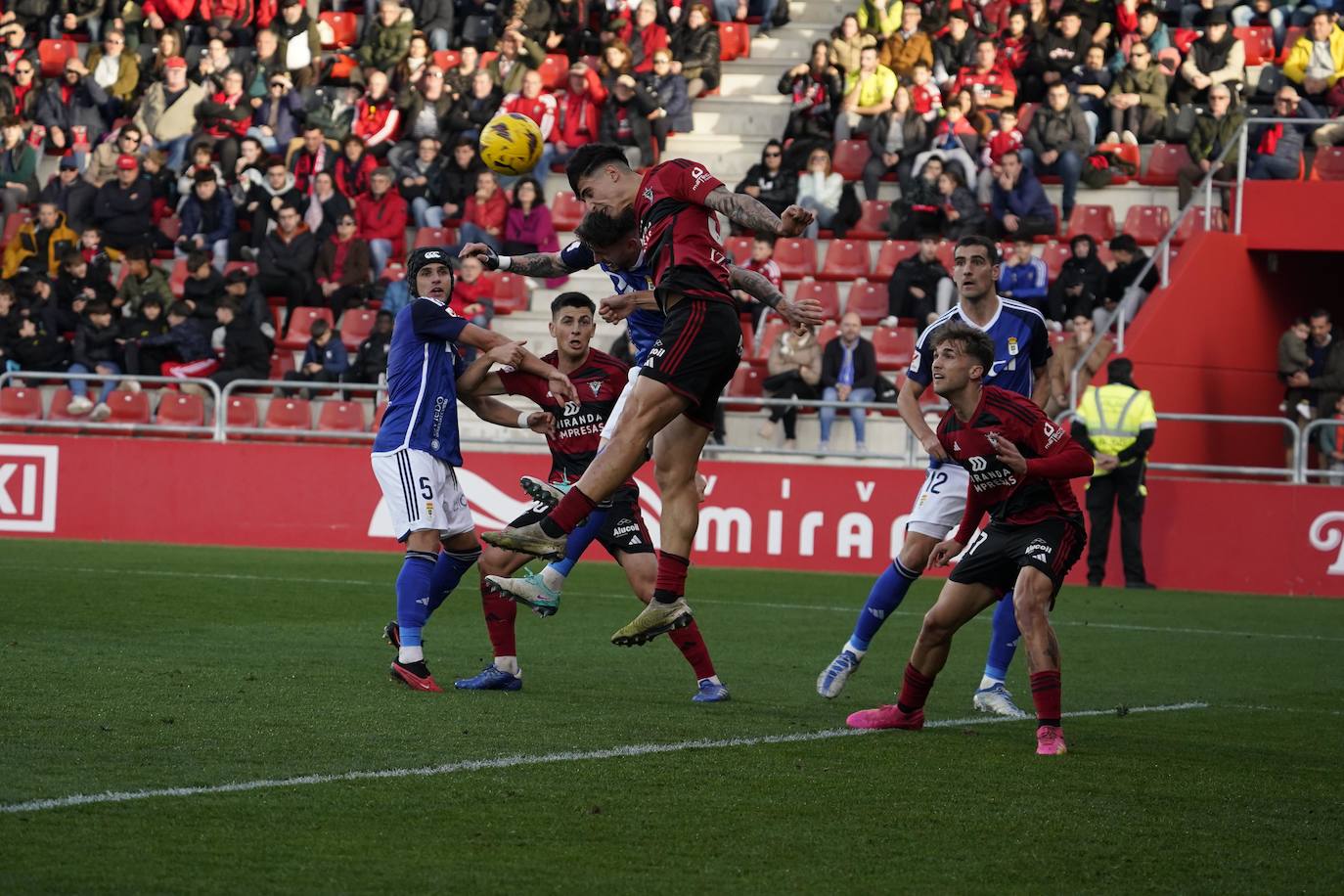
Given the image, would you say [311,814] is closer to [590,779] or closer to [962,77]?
[590,779]

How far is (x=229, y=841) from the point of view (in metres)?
5.31

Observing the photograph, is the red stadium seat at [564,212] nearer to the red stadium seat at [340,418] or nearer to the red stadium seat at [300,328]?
the red stadium seat at [300,328]

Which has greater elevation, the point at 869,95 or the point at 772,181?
the point at 869,95

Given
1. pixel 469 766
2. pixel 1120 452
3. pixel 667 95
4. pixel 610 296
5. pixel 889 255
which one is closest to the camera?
pixel 469 766

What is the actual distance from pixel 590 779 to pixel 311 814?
3.77 feet

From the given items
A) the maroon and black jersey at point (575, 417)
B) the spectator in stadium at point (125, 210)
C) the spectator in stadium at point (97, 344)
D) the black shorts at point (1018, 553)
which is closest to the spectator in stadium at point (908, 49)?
the spectator in stadium at point (125, 210)

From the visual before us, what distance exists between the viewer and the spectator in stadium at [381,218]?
23.3 m

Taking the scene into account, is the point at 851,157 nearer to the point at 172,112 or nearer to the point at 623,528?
the point at 172,112

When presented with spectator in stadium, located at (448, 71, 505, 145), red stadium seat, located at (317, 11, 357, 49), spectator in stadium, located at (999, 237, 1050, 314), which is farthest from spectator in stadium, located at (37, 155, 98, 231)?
spectator in stadium, located at (999, 237, 1050, 314)

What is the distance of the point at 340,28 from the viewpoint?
27.2 meters

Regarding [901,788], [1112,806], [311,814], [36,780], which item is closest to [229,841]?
[311,814]

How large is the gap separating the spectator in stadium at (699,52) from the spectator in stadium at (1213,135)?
20.7 ft

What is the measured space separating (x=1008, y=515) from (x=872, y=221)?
15.2 meters

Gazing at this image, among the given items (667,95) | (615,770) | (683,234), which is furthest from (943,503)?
(667,95)
